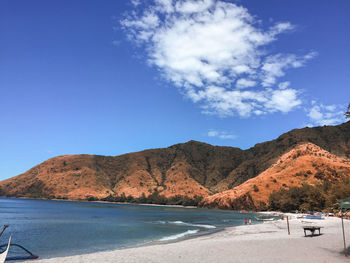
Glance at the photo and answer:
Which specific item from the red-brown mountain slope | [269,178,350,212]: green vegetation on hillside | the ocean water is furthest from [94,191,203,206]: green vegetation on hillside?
the ocean water

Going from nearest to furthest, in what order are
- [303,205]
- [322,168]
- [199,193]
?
[303,205] → [322,168] → [199,193]

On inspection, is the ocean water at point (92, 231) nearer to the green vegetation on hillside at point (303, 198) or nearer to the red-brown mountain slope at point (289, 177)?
the green vegetation on hillside at point (303, 198)

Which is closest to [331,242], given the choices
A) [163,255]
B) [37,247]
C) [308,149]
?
[163,255]

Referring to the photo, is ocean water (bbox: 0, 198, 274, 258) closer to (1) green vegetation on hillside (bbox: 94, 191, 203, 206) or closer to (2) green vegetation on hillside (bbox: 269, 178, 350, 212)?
(2) green vegetation on hillside (bbox: 269, 178, 350, 212)

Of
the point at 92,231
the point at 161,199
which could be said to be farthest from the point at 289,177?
the point at 161,199

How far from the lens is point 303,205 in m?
89.1

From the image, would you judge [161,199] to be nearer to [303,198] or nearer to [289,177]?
[289,177]

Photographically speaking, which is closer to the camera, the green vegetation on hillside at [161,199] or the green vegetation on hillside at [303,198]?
the green vegetation on hillside at [303,198]

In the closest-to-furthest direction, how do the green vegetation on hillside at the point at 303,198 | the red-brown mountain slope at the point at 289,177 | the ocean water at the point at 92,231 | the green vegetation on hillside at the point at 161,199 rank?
the ocean water at the point at 92,231, the green vegetation on hillside at the point at 303,198, the red-brown mountain slope at the point at 289,177, the green vegetation on hillside at the point at 161,199

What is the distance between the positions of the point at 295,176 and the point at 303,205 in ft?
98.1

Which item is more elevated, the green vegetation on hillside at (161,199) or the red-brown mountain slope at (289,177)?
the red-brown mountain slope at (289,177)

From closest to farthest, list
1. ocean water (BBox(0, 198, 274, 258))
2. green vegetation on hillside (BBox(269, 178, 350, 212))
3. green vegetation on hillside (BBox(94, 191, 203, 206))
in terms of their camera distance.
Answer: ocean water (BBox(0, 198, 274, 258)) → green vegetation on hillside (BBox(269, 178, 350, 212)) → green vegetation on hillside (BBox(94, 191, 203, 206))

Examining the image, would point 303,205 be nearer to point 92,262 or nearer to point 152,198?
point 92,262

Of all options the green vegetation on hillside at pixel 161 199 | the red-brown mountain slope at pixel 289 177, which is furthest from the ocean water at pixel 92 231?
the green vegetation on hillside at pixel 161 199
